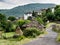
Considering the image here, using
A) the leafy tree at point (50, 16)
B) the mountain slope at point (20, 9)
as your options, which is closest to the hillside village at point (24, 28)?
the leafy tree at point (50, 16)

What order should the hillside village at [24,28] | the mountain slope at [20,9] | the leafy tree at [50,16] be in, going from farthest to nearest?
the mountain slope at [20,9] < the leafy tree at [50,16] < the hillside village at [24,28]

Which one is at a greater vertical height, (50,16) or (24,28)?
(24,28)

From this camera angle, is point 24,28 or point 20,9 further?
point 20,9

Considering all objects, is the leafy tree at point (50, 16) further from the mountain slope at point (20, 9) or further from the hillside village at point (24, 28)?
the mountain slope at point (20, 9)

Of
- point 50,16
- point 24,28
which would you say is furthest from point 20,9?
point 24,28

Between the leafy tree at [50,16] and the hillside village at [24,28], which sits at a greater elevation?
the hillside village at [24,28]

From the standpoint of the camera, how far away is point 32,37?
92.2 feet

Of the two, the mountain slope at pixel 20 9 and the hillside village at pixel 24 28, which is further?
the mountain slope at pixel 20 9

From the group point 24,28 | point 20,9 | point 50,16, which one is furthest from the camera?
point 20,9

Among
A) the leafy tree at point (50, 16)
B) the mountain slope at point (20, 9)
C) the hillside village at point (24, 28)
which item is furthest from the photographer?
the mountain slope at point (20, 9)

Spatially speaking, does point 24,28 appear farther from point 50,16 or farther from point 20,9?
point 20,9

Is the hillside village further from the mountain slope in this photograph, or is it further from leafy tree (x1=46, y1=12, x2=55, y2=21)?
the mountain slope

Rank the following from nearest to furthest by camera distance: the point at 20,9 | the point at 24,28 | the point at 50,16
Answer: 1. the point at 24,28
2. the point at 50,16
3. the point at 20,9

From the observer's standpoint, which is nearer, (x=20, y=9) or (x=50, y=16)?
(x=50, y=16)
